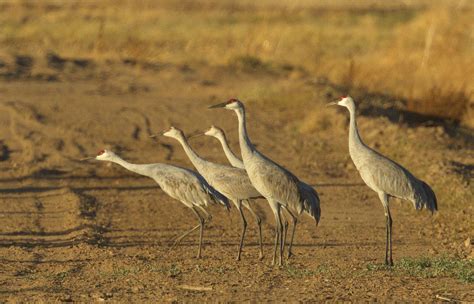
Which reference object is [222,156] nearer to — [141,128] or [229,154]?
[141,128]

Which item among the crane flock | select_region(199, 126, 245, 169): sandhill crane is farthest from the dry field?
select_region(199, 126, 245, 169): sandhill crane

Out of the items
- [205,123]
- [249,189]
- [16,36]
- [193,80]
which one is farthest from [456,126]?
[16,36]

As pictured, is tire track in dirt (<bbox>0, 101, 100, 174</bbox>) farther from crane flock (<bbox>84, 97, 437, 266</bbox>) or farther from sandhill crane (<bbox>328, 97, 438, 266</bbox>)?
sandhill crane (<bbox>328, 97, 438, 266</bbox>)

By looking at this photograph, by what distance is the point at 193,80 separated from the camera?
22.6 meters

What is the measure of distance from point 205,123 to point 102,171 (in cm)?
393

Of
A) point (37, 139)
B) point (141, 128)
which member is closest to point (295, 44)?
point (141, 128)

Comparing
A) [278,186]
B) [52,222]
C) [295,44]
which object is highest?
[278,186]

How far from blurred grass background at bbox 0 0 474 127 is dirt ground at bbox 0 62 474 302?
1.76m

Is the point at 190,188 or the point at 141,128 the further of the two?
the point at 141,128

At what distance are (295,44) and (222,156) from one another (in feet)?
62.1

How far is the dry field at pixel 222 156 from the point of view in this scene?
838cm

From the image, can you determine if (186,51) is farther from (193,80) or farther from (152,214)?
(152,214)

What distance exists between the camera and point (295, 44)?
34219 millimetres

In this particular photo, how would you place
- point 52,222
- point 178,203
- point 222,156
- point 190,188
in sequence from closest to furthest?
point 190,188 < point 52,222 < point 178,203 < point 222,156
